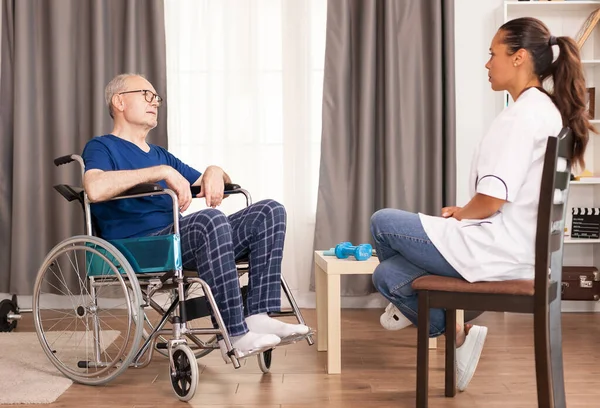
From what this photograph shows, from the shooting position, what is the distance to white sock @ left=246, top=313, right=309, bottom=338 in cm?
229

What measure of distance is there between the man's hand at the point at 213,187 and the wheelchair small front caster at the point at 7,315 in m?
1.36

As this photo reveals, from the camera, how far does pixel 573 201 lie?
12.9 feet

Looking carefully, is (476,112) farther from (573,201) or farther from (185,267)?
(185,267)

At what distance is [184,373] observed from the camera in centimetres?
219

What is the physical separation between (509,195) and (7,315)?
240cm

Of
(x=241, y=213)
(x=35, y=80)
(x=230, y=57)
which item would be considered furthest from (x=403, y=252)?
(x=35, y=80)

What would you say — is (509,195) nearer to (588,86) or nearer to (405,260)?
(405,260)

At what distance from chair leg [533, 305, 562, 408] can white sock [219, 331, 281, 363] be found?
79 centimetres

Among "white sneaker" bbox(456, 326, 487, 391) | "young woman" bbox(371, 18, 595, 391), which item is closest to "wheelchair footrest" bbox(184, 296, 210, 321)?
"young woman" bbox(371, 18, 595, 391)

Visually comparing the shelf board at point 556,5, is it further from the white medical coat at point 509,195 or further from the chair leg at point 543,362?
the chair leg at point 543,362

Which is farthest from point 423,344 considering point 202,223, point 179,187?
point 179,187

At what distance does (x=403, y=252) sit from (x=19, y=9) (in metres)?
2.79

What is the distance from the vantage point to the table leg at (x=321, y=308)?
9.55ft

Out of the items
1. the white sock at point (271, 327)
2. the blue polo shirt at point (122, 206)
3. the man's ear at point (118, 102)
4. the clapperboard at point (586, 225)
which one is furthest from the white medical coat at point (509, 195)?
the clapperboard at point (586, 225)
